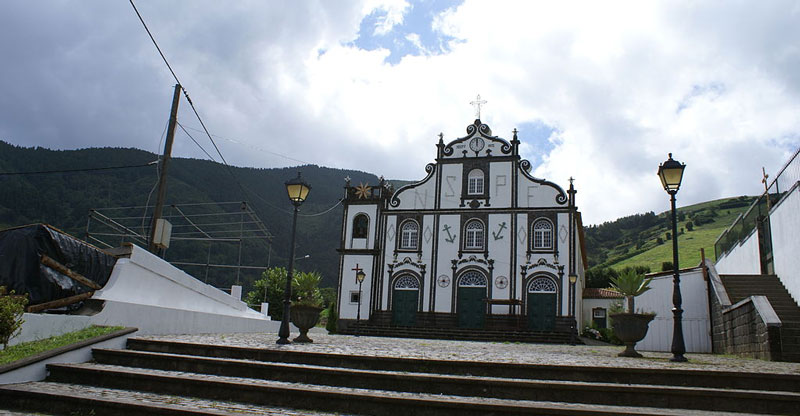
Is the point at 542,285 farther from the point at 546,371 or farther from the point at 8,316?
the point at 8,316

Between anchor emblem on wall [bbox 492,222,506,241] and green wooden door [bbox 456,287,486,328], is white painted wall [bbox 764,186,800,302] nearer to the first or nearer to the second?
anchor emblem on wall [bbox 492,222,506,241]

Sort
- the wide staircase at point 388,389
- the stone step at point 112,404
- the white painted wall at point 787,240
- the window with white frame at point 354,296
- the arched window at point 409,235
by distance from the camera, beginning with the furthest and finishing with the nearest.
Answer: the arched window at point 409,235 < the window with white frame at point 354,296 < the white painted wall at point 787,240 < the wide staircase at point 388,389 < the stone step at point 112,404

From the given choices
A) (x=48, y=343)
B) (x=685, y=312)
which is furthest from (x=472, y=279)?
(x=48, y=343)

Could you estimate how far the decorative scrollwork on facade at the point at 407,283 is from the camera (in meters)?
28.2

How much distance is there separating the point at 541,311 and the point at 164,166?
61.3 feet

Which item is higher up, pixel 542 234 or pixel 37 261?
pixel 542 234

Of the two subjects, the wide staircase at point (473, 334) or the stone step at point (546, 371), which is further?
the wide staircase at point (473, 334)

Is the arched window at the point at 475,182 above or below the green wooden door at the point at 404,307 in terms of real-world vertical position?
above

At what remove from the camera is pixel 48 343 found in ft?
23.9

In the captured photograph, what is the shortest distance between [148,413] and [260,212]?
74738mm

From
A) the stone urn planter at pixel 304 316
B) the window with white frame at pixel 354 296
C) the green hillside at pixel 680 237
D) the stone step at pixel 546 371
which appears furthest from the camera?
the green hillside at pixel 680 237

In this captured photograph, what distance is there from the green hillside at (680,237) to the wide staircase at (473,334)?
3390 centimetres

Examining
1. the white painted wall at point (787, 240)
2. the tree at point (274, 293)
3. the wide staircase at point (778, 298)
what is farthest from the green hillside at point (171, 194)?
the white painted wall at point (787, 240)

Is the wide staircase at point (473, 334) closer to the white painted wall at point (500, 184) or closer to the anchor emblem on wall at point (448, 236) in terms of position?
the anchor emblem on wall at point (448, 236)
